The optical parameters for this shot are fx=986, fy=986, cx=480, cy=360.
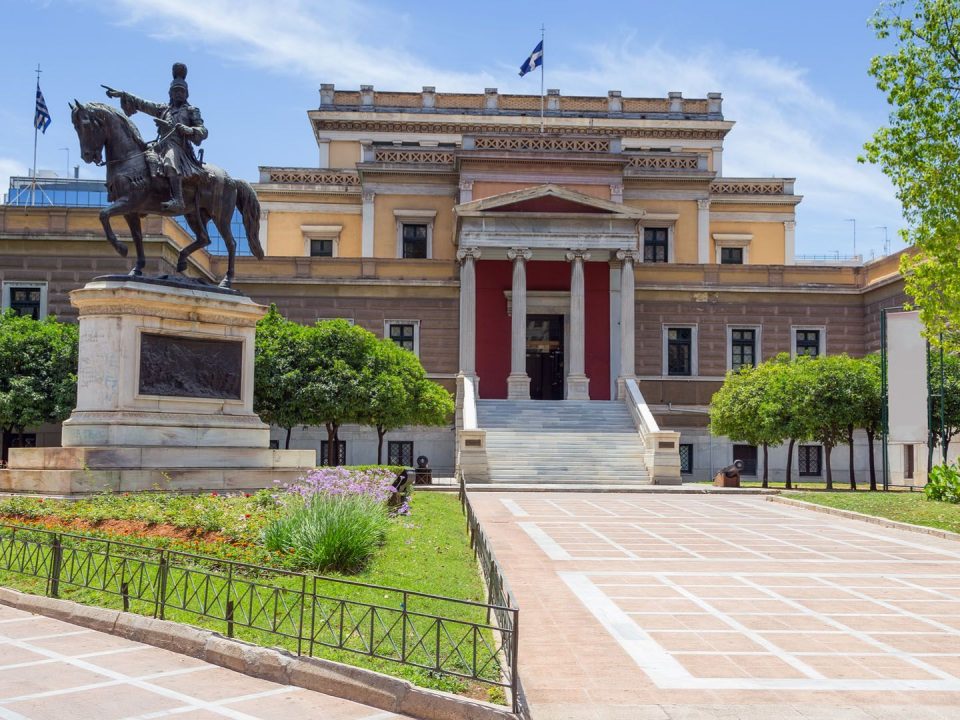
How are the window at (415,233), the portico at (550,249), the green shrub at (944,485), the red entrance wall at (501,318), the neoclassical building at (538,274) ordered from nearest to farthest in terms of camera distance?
the green shrub at (944,485), the neoclassical building at (538,274), the portico at (550,249), the red entrance wall at (501,318), the window at (415,233)

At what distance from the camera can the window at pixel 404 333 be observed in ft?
137

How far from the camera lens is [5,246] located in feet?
116

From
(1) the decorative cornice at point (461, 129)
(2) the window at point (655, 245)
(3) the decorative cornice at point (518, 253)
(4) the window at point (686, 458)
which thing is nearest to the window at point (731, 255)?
(2) the window at point (655, 245)

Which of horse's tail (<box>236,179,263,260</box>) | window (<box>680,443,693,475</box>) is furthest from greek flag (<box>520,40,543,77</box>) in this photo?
horse's tail (<box>236,179,263,260</box>)

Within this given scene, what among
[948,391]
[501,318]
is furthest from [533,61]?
[948,391]

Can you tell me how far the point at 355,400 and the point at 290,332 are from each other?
3.53 metres

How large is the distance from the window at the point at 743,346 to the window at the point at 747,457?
3825 mm

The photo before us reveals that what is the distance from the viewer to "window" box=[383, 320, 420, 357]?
41719 mm

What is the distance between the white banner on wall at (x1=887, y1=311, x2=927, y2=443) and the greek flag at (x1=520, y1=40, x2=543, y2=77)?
21905 millimetres

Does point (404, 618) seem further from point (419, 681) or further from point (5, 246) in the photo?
point (5, 246)

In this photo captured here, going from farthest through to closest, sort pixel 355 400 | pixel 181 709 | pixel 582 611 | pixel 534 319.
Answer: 1. pixel 534 319
2. pixel 355 400
3. pixel 582 611
4. pixel 181 709

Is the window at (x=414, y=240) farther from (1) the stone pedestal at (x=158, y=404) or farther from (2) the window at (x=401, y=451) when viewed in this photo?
(1) the stone pedestal at (x=158, y=404)

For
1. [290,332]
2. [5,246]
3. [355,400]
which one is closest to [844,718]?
[355,400]

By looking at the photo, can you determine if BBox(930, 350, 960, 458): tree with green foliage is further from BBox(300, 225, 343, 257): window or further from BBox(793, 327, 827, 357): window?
BBox(300, 225, 343, 257): window
